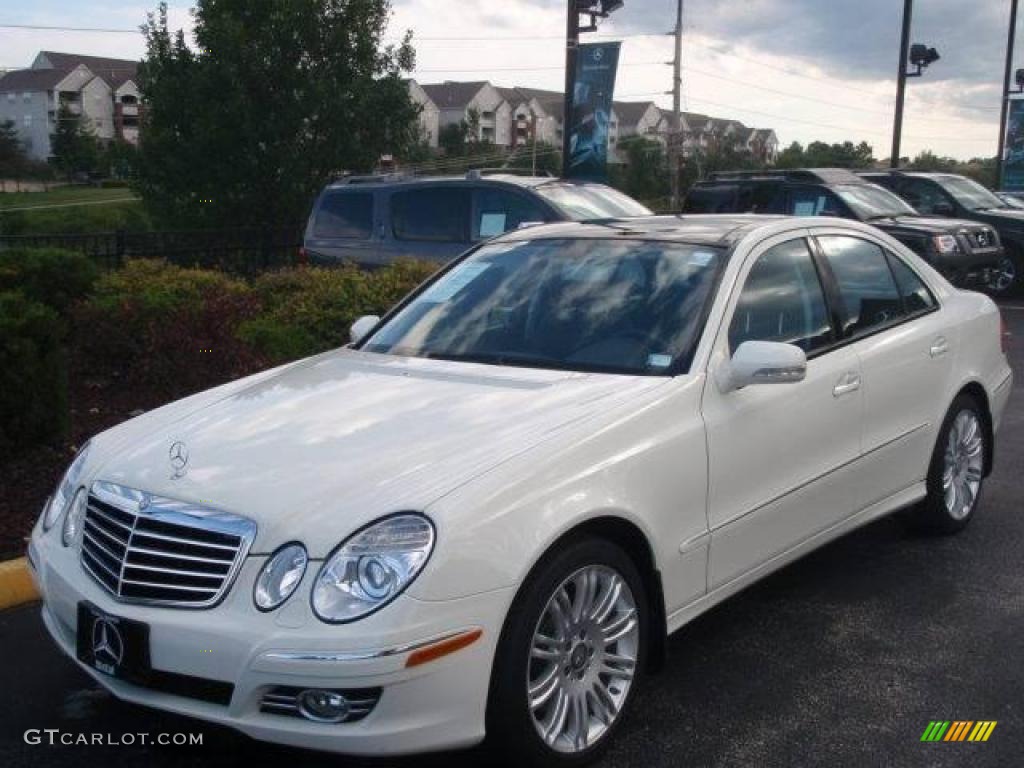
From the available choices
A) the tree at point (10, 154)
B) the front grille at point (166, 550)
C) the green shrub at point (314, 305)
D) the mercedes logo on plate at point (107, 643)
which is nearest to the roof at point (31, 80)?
the tree at point (10, 154)

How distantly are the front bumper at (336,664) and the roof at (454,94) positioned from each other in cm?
9504

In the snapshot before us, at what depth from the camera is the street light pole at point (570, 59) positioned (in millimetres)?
15617

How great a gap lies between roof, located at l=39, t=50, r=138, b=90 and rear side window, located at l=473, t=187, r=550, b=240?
80781mm

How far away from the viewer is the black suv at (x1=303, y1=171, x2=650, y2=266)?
38.0ft

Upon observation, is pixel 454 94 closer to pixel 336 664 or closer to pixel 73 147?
pixel 73 147

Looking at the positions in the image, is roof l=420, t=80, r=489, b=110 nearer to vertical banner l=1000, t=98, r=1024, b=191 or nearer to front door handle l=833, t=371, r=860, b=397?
vertical banner l=1000, t=98, r=1024, b=191

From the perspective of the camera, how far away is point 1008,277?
17.8m

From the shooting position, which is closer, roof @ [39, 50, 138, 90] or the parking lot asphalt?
the parking lot asphalt

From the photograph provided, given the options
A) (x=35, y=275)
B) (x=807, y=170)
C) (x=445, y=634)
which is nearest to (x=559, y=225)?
(x=445, y=634)

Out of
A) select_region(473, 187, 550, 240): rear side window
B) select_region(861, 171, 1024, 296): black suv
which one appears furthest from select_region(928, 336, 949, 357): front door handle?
select_region(861, 171, 1024, 296): black suv

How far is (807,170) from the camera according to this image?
54.1 ft

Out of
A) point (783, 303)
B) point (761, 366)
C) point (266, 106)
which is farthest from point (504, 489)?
point (266, 106)

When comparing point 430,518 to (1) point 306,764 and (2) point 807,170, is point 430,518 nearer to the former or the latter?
(1) point 306,764

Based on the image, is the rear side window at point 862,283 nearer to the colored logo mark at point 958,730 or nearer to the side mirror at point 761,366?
the side mirror at point 761,366
